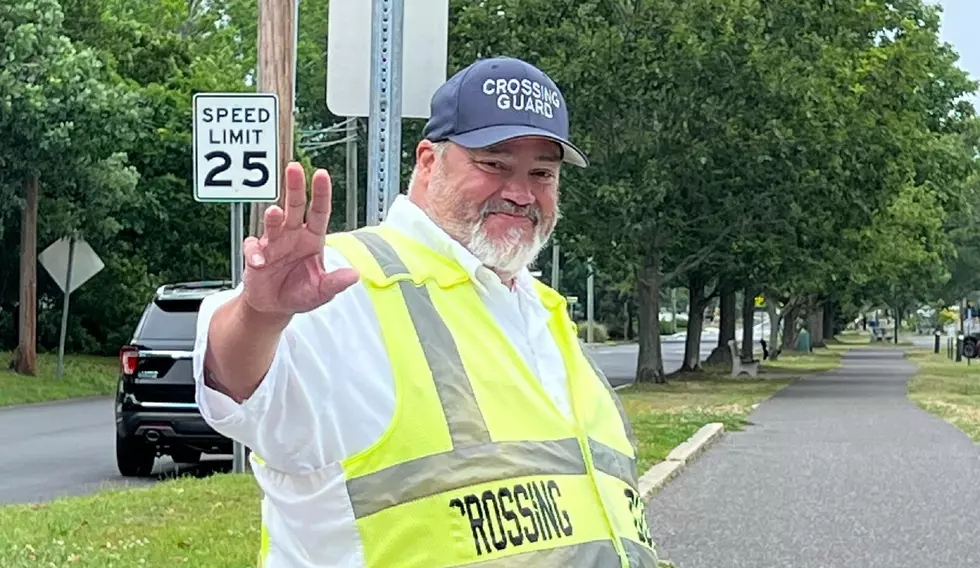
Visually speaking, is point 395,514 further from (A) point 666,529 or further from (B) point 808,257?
(B) point 808,257

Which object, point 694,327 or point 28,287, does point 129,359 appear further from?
point 694,327

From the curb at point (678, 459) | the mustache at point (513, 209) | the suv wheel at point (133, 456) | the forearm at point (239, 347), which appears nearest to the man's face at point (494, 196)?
the mustache at point (513, 209)

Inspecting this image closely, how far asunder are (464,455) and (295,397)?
0.34 m

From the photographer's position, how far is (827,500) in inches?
470

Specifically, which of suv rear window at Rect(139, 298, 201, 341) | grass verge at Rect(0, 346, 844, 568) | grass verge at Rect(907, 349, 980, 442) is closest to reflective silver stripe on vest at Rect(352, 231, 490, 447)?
grass verge at Rect(0, 346, 844, 568)

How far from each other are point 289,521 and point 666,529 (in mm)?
7756

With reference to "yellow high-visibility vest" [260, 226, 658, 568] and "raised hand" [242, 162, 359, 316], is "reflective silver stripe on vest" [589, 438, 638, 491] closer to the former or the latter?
"yellow high-visibility vest" [260, 226, 658, 568]

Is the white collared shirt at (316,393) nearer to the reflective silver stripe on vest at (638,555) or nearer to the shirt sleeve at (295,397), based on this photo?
the shirt sleeve at (295,397)

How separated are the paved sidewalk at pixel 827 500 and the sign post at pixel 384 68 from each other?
3782 millimetres

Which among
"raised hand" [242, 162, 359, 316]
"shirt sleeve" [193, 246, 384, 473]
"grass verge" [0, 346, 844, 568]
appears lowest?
"grass verge" [0, 346, 844, 568]

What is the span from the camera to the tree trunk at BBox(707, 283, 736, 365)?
142ft

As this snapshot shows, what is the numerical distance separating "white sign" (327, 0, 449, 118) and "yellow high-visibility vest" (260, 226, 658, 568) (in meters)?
3.19

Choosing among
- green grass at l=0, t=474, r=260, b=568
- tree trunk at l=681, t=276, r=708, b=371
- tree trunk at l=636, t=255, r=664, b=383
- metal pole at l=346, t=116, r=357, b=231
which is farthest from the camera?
tree trunk at l=681, t=276, r=708, b=371

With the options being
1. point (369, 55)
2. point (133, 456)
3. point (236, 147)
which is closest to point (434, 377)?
point (369, 55)
